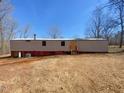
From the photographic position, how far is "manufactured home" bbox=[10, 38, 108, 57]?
80.2 feet

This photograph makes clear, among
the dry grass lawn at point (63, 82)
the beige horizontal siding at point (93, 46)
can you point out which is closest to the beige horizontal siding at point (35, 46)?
the beige horizontal siding at point (93, 46)

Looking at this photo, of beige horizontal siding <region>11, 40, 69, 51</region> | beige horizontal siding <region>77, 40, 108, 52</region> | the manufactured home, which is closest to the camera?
beige horizontal siding <region>77, 40, 108, 52</region>

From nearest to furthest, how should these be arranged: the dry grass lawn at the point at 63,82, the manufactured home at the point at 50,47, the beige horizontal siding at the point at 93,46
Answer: the dry grass lawn at the point at 63,82, the beige horizontal siding at the point at 93,46, the manufactured home at the point at 50,47

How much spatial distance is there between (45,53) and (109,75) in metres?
16.4

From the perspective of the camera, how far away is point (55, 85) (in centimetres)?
790

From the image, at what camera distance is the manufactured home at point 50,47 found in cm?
2445

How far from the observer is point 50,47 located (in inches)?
973

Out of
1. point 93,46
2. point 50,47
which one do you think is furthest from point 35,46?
point 93,46

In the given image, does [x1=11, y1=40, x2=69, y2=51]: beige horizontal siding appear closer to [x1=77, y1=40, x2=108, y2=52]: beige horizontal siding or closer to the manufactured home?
the manufactured home

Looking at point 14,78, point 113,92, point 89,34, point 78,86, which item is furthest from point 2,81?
point 89,34

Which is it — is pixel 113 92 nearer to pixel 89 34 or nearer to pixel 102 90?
pixel 102 90

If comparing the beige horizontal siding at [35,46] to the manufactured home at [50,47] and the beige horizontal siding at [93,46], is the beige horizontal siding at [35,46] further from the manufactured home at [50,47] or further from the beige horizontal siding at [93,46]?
the beige horizontal siding at [93,46]

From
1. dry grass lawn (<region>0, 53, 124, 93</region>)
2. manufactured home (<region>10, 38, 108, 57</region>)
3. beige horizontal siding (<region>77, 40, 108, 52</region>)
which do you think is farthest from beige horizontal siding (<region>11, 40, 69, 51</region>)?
dry grass lawn (<region>0, 53, 124, 93</region>)

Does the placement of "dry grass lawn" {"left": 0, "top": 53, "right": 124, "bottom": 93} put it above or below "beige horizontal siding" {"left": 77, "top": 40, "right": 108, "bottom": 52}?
below
